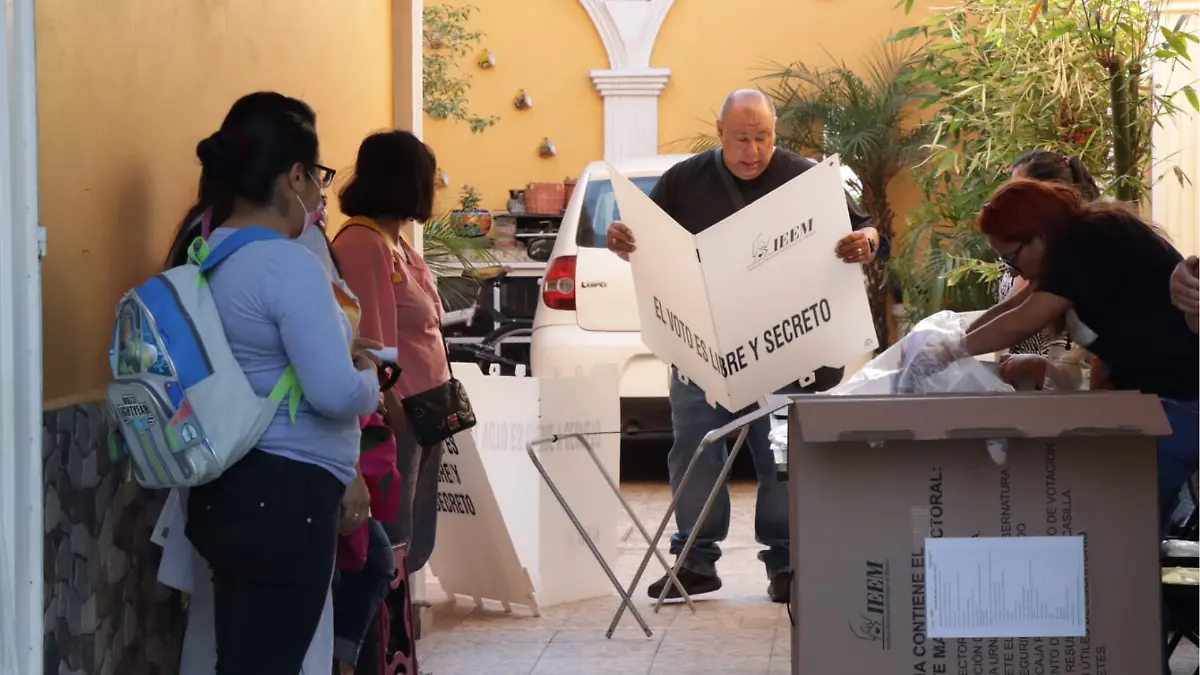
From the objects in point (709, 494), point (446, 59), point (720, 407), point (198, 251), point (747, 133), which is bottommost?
point (709, 494)

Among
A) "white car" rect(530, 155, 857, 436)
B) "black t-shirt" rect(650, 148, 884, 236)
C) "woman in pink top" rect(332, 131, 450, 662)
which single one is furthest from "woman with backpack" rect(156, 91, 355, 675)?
"white car" rect(530, 155, 857, 436)

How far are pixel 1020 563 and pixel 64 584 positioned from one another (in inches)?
79.0

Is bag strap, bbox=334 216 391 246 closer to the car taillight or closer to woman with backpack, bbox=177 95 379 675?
woman with backpack, bbox=177 95 379 675

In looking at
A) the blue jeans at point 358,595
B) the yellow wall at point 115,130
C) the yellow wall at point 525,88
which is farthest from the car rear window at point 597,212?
the yellow wall at point 525,88

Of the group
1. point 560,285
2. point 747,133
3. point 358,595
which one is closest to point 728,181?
point 747,133

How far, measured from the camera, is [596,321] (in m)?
7.96

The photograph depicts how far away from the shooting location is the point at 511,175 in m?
14.3

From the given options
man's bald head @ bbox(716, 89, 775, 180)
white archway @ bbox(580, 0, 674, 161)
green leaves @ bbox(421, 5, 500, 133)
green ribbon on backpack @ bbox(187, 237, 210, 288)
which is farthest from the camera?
white archway @ bbox(580, 0, 674, 161)

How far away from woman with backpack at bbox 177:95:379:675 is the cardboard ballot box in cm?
99

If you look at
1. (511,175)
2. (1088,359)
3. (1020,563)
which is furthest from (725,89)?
(1020,563)

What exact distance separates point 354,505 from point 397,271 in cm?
114

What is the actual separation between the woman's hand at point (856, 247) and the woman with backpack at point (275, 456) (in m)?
2.36

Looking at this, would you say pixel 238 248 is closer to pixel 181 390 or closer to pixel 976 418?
pixel 181 390

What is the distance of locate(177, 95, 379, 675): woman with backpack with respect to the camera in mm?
3139
